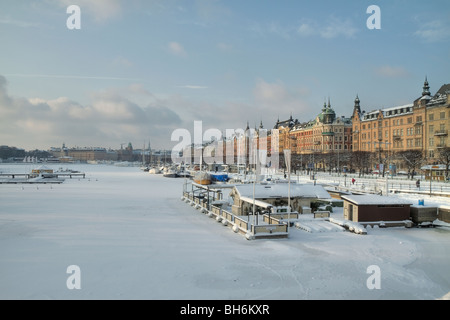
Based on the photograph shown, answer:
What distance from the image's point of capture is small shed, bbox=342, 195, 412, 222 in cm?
2536

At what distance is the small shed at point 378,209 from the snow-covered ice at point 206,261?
3.45 ft

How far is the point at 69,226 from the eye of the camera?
24188 millimetres

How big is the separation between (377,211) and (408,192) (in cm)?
1785

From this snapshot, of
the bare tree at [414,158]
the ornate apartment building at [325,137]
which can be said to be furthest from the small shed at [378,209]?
the ornate apartment building at [325,137]

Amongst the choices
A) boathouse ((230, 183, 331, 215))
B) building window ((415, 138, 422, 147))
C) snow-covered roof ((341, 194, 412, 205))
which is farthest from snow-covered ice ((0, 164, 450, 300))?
building window ((415, 138, 422, 147))

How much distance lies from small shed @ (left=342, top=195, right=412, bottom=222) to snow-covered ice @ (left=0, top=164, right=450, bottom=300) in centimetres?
105

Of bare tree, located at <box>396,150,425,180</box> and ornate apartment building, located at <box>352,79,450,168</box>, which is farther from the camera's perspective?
ornate apartment building, located at <box>352,79,450,168</box>

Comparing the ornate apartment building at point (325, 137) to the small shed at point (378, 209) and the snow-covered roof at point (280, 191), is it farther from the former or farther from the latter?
the small shed at point (378, 209)

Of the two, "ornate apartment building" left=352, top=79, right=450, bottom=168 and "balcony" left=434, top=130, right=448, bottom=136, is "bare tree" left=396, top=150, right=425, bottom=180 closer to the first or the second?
"ornate apartment building" left=352, top=79, right=450, bottom=168

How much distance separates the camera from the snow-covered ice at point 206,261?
12648 mm

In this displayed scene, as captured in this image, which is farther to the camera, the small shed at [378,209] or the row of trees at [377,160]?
the row of trees at [377,160]

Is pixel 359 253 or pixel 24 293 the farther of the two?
pixel 359 253
